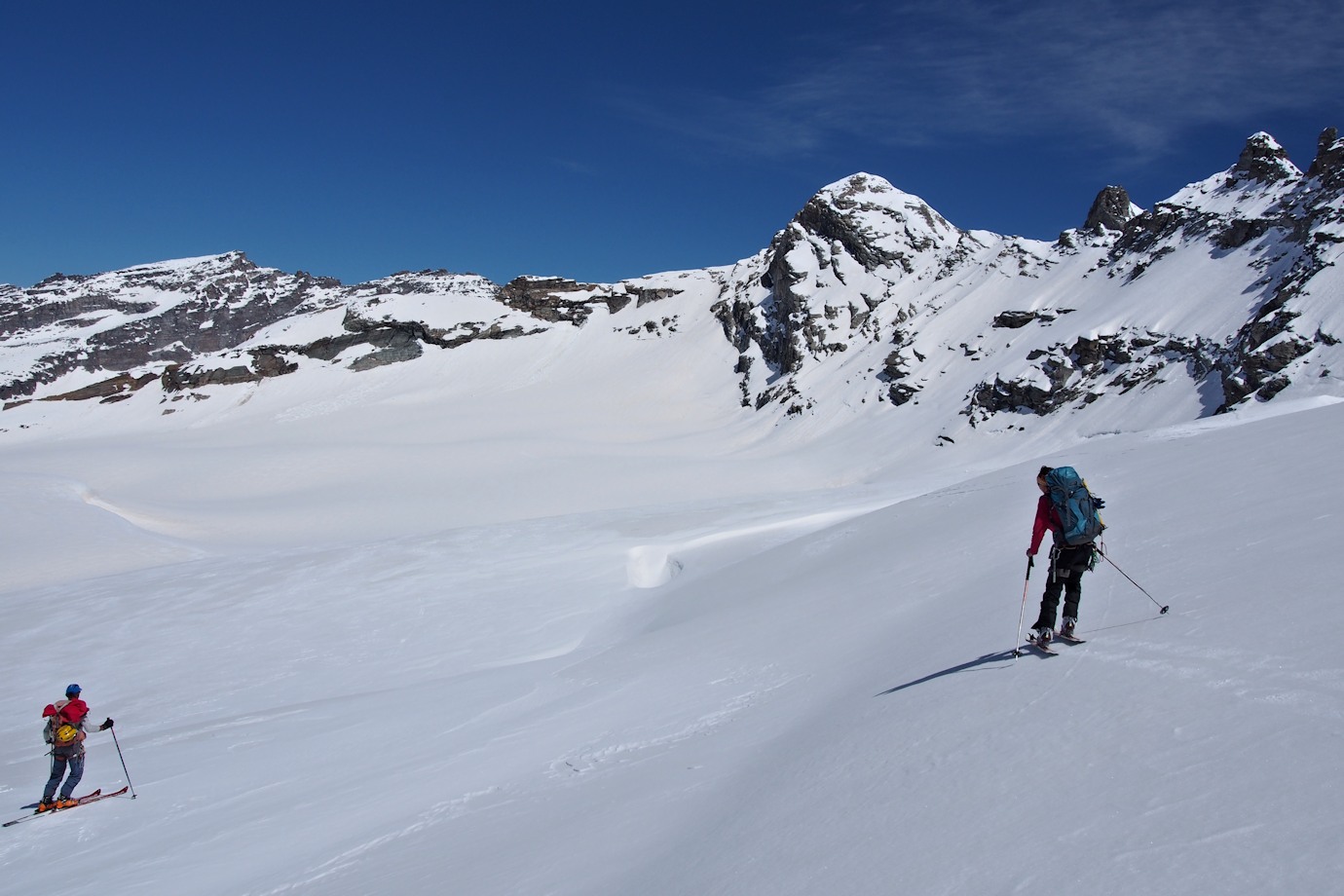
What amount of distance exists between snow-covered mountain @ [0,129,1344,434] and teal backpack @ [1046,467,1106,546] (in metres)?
38.6

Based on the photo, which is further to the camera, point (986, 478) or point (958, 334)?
point (958, 334)

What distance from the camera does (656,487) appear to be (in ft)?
140

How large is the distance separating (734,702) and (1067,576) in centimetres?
355

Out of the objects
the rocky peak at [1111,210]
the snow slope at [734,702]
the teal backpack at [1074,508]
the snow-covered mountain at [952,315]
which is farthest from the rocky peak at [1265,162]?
the teal backpack at [1074,508]

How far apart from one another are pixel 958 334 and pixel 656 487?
30.9 metres

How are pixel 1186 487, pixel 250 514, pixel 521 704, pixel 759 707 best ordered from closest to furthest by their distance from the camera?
pixel 759 707, pixel 521 704, pixel 1186 487, pixel 250 514

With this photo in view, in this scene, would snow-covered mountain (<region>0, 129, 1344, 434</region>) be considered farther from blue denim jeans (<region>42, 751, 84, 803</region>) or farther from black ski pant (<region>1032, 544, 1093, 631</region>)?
blue denim jeans (<region>42, 751, 84, 803</region>)

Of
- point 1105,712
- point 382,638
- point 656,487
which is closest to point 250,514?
point 656,487

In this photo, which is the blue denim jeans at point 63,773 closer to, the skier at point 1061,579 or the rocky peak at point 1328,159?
the skier at point 1061,579

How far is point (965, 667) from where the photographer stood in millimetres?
6500

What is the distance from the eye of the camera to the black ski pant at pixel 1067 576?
6102mm

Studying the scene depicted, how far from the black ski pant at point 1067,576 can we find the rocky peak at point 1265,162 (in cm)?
6063

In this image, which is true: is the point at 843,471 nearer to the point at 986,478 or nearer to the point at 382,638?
the point at 986,478

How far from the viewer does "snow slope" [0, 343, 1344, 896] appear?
12.3 ft
